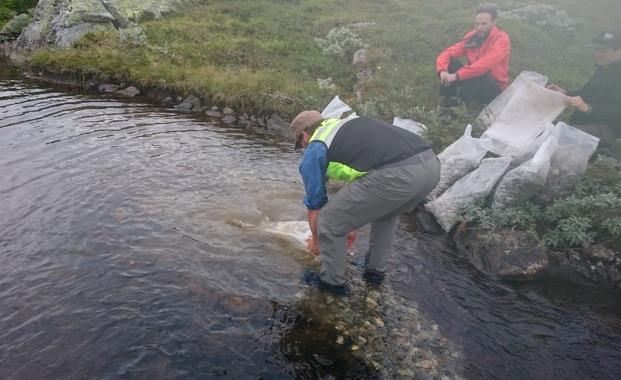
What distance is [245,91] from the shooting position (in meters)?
13.0

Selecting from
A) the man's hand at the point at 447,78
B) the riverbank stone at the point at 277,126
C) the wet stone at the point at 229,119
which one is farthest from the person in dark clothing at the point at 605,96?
the wet stone at the point at 229,119

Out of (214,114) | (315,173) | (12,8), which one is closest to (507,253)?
(315,173)

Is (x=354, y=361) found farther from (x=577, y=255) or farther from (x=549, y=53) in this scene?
(x=549, y=53)

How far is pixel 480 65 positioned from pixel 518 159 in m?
3.40

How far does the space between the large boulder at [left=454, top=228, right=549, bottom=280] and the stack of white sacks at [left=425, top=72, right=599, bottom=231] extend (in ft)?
1.62

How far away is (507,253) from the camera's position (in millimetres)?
6707

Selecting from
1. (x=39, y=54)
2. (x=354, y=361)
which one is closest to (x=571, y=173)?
(x=354, y=361)

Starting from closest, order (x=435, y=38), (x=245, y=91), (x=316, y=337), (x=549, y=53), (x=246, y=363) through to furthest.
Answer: (x=246, y=363), (x=316, y=337), (x=245, y=91), (x=549, y=53), (x=435, y=38)

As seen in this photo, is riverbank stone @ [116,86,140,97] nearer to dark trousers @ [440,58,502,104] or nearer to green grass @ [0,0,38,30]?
dark trousers @ [440,58,502,104]

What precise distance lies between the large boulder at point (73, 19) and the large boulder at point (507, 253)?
15.6m

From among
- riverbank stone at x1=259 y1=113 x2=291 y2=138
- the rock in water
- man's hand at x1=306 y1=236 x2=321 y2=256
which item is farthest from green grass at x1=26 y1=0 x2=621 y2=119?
man's hand at x1=306 y1=236 x2=321 y2=256

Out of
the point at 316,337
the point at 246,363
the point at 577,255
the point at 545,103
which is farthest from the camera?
the point at 545,103

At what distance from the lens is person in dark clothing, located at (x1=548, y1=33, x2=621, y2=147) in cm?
839

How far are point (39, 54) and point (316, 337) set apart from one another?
15.3m
